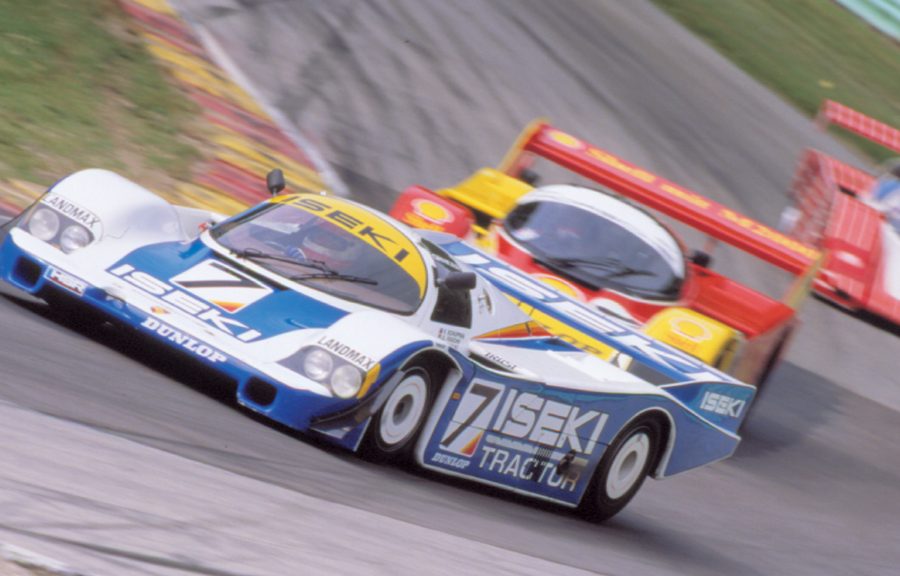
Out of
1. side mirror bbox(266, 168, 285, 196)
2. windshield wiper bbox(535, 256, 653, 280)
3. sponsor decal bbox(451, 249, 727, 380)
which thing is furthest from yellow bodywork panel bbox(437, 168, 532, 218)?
side mirror bbox(266, 168, 285, 196)

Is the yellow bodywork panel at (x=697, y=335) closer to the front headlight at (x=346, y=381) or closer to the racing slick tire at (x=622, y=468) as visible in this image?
the racing slick tire at (x=622, y=468)

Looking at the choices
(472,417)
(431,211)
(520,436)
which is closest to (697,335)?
(431,211)

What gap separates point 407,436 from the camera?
236 inches

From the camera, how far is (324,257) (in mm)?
6453

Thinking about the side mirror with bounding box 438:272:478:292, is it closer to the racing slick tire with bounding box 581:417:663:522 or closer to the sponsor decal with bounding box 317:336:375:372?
the sponsor decal with bounding box 317:336:375:372

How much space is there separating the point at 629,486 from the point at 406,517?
6.95ft

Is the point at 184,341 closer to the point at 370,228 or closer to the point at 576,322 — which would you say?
the point at 370,228

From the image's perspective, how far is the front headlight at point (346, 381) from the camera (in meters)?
5.54

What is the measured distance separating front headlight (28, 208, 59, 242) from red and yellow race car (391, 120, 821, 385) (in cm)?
385

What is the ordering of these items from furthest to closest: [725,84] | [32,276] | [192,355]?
[725,84] < [32,276] < [192,355]

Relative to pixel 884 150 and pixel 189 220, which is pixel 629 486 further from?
pixel 884 150

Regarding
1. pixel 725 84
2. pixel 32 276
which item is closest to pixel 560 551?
pixel 32 276

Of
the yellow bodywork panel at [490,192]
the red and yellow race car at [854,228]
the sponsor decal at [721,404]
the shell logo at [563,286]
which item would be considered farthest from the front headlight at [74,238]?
the red and yellow race car at [854,228]

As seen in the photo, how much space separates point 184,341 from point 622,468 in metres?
2.28
